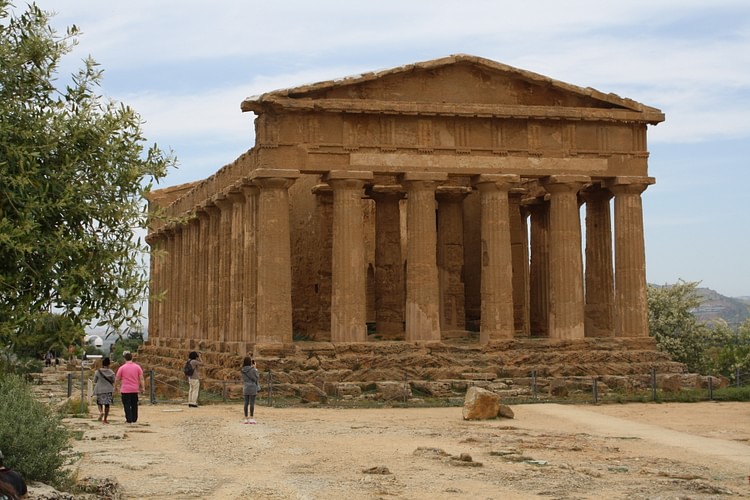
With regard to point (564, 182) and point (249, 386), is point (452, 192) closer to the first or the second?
point (564, 182)

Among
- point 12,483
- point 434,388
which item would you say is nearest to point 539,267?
point 434,388

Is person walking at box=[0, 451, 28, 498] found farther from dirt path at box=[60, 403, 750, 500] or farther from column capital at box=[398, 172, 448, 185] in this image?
column capital at box=[398, 172, 448, 185]

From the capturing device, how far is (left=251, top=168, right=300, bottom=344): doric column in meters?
34.6

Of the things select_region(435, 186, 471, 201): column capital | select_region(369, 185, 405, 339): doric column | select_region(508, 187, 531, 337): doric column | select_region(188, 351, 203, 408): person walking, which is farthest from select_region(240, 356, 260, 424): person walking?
select_region(508, 187, 531, 337): doric column

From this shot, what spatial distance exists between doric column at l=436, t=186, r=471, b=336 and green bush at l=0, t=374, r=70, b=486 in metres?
29.0

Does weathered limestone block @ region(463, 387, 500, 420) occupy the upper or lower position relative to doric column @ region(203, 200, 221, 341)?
lower

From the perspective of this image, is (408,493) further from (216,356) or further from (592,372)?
(216,356)

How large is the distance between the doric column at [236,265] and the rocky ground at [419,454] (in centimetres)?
947

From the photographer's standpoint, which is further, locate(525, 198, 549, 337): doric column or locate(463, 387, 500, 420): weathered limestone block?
locate(525, 198, 549, 337): doric column

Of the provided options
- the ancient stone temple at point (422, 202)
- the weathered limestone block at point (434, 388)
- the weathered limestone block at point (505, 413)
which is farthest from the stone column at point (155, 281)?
the weathered limestone block at point (505, 413)

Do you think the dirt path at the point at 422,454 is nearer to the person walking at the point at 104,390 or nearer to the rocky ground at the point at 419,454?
the rocky ground at the point at 419,454

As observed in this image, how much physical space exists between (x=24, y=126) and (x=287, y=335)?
69.6 feet

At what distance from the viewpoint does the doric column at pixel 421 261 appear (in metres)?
35.6

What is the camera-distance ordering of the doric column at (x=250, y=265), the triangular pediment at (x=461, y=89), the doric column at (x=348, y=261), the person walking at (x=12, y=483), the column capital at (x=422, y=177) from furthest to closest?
the doric column at (x=250, y=265) → the column capital at (x=422, y=177) → the triangular pediment at (x=461, y=89) → the doric column at (x=348, y=261) → the person walking at (x=12, y=483)
